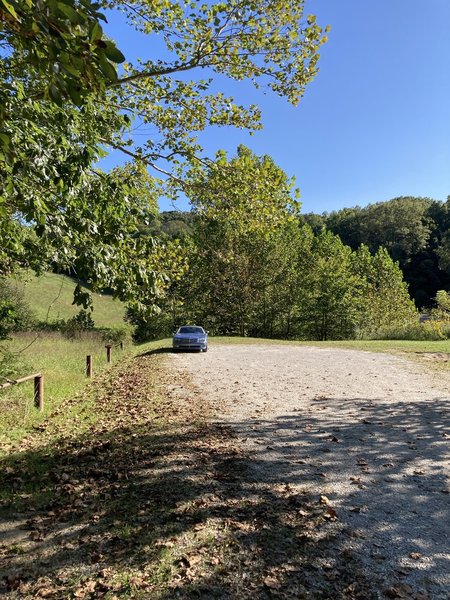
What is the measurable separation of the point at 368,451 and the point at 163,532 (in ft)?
11.6

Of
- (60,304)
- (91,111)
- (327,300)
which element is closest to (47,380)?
(91,111)

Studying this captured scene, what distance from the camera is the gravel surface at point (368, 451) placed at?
361 centimetres

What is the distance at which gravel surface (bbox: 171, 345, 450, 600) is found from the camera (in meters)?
3.61

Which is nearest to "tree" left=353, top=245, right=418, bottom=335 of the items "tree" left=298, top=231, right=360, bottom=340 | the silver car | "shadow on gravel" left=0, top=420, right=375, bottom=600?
"tree" left=298, top=231, right=360, bottom=340

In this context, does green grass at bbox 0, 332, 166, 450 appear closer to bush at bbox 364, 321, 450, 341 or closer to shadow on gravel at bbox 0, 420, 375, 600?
shadow on gravel at bbox 0, 420, 375, 600

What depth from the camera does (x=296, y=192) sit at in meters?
7.22

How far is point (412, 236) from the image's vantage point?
278 feet

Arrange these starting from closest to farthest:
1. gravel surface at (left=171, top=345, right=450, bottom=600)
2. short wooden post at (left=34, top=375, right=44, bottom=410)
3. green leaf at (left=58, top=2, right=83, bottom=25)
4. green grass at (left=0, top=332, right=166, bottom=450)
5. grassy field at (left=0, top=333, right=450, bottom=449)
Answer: green leaf at (left=58, top=2, right=83, bottom=25)
gravel surface at (left=171, top=345, right=450, bottom=600)
green grass at (left=0, top=332, right=166, bottom=450)
grassy field at (left=0, top=333, right=450, bottom=449)
short wooden post at (left=34, top=375, right=44, bottom=410)

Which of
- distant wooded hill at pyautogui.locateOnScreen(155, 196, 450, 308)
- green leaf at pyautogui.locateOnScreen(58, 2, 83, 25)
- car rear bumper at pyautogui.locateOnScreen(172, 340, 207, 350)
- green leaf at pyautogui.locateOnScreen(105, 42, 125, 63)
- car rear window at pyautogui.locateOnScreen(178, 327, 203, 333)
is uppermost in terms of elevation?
distant wooded hill at pyautogui.locateOnScreen(155, 196, 450, 308)

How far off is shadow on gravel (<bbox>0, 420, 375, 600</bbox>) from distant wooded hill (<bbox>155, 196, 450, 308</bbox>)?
78320mm

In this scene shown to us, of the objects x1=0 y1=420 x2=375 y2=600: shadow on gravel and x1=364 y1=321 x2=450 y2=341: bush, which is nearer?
x1=0 y1=420 x2=375 y2=600: shadow on gravel

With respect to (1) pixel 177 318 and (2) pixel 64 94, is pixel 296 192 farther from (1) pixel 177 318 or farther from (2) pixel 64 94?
(1) pixel 177 318

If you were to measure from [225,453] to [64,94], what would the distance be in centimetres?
535

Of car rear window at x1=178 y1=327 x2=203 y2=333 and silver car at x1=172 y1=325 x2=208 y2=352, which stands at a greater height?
car rear window at x1=178 y1=327 x2=203 y2=333
